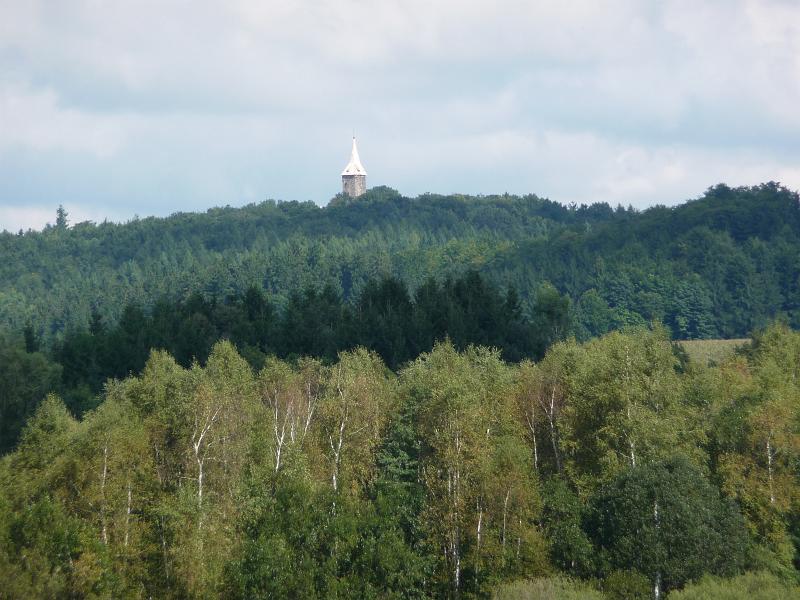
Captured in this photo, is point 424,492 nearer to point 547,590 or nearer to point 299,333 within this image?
point 547,590

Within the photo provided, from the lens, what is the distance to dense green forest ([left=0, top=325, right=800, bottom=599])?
153 feet

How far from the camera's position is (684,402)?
2367 inches

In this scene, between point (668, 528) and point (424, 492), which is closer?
point (668, 528)

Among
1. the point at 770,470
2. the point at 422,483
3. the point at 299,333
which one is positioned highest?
the point at 299,333

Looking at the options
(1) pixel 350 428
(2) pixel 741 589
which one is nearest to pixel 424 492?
(1) pixel 350 428

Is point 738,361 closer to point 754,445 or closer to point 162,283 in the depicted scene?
point 754,445

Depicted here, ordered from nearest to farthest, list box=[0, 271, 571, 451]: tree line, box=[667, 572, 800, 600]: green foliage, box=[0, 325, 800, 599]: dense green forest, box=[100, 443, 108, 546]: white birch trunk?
box=[667, 572, 800, 600]: green foliage < box=[0, 325, 800, 599]: dense green forest < box=[100, 443, 108, 546]: white birch trunk < box=[0, 271, 571, 451]: tree line

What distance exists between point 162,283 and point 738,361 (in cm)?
12053

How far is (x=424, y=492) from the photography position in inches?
2076

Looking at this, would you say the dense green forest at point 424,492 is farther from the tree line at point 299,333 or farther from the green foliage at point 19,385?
the tree line at point 299,333

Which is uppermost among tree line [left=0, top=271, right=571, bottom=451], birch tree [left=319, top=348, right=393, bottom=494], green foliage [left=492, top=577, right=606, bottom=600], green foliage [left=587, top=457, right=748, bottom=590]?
tree line [left=0, top=271, right=571, bottom=451]

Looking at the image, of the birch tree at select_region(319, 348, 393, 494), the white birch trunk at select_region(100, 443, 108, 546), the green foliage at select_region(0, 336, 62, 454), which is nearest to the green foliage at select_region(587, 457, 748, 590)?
the birch tree at select_region(319, 348, 393, 494)

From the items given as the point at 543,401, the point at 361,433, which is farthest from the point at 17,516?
the point at 543,401

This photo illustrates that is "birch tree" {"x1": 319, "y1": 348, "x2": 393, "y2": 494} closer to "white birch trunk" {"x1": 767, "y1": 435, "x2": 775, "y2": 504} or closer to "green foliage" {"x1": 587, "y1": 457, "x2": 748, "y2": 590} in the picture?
"green foliage" {"x1": 587, "y1": 457, "x2": 748, "y2": 590}
